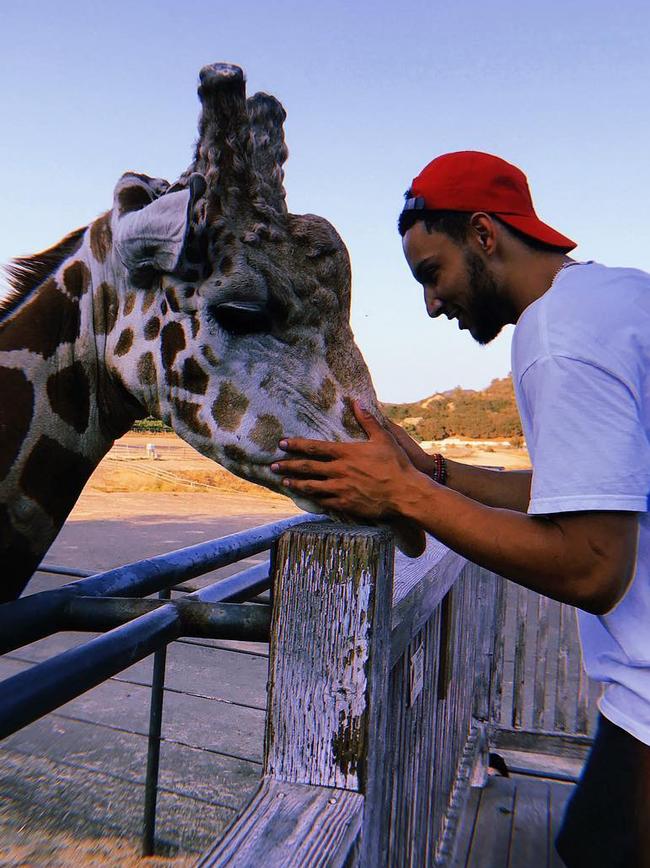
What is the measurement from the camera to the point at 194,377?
84.0 inches

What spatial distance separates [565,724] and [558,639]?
1.78 ft

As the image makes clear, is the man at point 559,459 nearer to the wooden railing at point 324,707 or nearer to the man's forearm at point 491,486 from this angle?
the wooden railing at point 324,707

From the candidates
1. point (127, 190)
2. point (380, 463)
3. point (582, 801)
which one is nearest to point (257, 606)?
point (380, 463)

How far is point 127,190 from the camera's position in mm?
2230

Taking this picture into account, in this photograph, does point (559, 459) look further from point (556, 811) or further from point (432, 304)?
point (556, 811)

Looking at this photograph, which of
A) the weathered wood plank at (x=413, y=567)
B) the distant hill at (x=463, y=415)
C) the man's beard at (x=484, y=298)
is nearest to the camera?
the weathered wood plank at (x=413, y=567)

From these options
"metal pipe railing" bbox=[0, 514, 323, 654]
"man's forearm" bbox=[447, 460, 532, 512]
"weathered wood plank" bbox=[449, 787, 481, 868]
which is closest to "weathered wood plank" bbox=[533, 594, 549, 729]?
"weathered wood plank" bbox=[449, 787, 481, 868]

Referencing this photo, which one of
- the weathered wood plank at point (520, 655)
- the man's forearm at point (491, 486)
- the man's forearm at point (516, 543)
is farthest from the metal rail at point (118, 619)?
the weathered wood plank at point (520, 655)

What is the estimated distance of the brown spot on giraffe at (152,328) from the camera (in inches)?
85.5

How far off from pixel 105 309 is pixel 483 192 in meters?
1.27

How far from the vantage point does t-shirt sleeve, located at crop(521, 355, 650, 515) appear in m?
1.26

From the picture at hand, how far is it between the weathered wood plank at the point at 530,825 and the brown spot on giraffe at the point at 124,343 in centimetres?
275

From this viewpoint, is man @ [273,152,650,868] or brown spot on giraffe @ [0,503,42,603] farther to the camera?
brown spot on giraffe @ [0,503,42,603]

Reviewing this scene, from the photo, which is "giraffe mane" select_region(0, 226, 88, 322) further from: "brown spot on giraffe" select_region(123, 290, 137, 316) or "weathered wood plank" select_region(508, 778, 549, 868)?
"weathered wood plank" select_region(508, 778, 549, 868)
